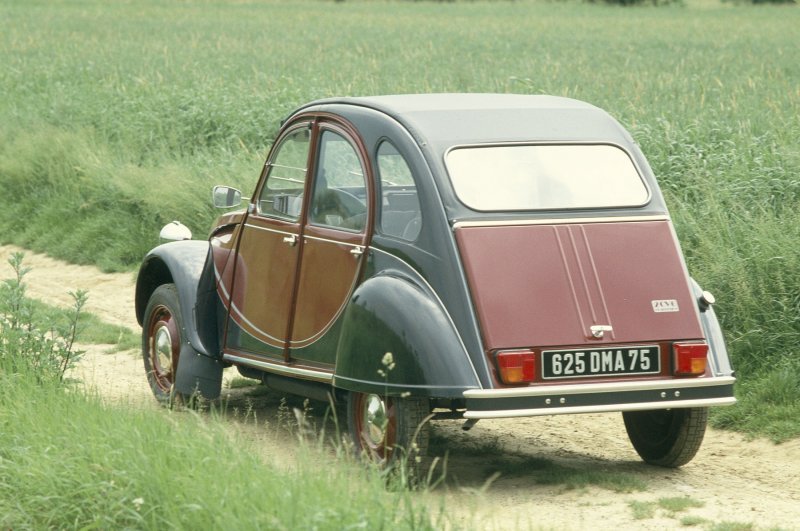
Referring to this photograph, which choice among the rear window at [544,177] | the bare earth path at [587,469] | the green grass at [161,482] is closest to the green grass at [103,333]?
the bare earth path at [587,469]

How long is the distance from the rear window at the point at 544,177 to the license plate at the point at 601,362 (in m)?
0.76

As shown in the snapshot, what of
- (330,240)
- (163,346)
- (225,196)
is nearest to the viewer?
(330,240)

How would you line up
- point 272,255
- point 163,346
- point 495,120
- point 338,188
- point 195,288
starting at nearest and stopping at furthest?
1. point 495,120
2. point 338,188
3. point 272,255
4. point 195,288
5. point 163,346

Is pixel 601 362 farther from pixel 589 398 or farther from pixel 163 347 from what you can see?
pixel 163 347

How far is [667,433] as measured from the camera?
259 inches

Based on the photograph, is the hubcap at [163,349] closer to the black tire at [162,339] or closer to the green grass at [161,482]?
the black tire at [162,339]

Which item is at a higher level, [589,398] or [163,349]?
[589,398]

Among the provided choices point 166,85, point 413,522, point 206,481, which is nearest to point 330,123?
point 206,481

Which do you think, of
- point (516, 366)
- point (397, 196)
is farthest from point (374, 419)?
point (397, 196)

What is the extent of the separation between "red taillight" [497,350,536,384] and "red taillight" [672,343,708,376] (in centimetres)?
72

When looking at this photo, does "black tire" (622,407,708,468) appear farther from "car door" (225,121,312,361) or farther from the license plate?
"car door" (225,121,312,361)

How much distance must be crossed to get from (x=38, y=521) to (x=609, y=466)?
9.57 feet

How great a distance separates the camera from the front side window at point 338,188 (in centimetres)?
661

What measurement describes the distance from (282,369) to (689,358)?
2.18m
